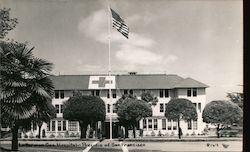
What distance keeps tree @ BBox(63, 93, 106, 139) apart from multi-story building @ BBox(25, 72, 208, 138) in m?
0.15

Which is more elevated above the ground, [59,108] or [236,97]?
[236,97]

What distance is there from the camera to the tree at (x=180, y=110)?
36.1ft

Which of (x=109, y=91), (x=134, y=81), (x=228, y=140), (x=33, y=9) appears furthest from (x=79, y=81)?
(x=228, y=140)

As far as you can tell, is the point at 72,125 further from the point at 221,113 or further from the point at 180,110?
the point at 221,113

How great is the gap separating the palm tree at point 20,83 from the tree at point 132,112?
229cm

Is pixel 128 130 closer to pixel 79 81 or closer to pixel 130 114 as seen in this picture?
pixel 130 114

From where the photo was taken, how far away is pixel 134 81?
10883mm

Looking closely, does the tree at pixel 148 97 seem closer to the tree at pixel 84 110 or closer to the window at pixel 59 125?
the tree at pixel 84 110

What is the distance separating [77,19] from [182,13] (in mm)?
2785

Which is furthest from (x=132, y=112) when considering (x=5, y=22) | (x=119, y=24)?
(x=5, y=22)

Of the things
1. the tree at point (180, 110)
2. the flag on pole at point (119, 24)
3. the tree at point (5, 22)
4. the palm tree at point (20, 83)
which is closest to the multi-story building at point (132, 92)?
the tree at point (180, 110)

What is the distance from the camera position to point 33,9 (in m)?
9.38

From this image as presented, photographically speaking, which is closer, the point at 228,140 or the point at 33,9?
the point at 33,9

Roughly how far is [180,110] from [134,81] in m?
1.68
